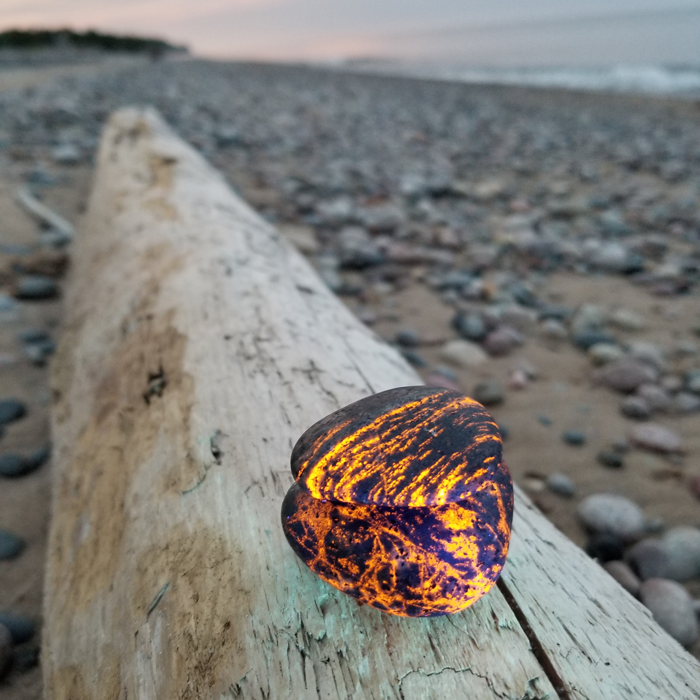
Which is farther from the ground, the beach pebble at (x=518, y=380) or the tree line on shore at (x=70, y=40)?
the beach pebble at (x=518, y=380)

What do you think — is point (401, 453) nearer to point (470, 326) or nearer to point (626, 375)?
point (626, 375)

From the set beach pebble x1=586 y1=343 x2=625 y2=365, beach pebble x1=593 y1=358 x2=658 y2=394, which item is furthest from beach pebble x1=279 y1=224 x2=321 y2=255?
beach pebble x1=593 y1=358 x2=658 y2=394

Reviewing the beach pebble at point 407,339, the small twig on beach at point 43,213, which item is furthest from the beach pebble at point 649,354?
the small twig on beach at point 43,213

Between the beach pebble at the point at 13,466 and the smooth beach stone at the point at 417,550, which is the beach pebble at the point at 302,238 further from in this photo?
the smooth beach stone at the point at 417,550

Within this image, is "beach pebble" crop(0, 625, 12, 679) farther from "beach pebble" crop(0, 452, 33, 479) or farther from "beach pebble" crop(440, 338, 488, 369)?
"beach pebble" crop(440, 338, 488, 369)

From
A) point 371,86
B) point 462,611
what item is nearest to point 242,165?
point 462,611

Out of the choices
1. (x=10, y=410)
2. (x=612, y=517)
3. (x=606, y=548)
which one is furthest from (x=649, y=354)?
(x=10, y=410)
